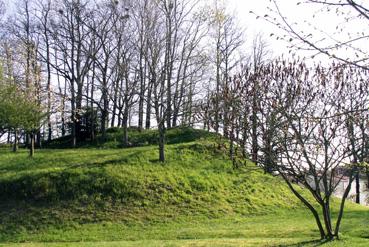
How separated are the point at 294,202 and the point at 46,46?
22.8 meters

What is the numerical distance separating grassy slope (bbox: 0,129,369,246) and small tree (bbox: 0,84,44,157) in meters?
2.06

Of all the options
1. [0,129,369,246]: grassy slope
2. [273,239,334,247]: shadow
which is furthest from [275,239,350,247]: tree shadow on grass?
[0,129,369,246]: grassy slope

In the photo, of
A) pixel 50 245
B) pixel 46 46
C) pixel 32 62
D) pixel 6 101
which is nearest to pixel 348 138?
pixel 50 245

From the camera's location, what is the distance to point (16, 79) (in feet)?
78.4

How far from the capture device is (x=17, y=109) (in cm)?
2225

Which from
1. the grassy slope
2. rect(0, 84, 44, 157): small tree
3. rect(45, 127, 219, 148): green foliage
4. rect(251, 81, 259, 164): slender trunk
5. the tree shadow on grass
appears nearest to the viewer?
→ the tree shadow on grass

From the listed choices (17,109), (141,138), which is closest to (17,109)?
(17,109)

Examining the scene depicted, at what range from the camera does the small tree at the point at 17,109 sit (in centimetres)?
2188

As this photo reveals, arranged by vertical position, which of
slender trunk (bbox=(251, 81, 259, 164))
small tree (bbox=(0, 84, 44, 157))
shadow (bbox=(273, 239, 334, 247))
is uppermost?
small tree (bbox=(0, 84, 44, 157))

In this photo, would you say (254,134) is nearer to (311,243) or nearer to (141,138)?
(311,243)

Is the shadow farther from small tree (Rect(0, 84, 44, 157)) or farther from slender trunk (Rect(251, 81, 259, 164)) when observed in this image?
small tree (Rect(0, 84, 44, 157))

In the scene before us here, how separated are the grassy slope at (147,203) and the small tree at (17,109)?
2.06 meters

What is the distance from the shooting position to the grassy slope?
1614cm

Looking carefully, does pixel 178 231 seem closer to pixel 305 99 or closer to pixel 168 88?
pixel 305 99
